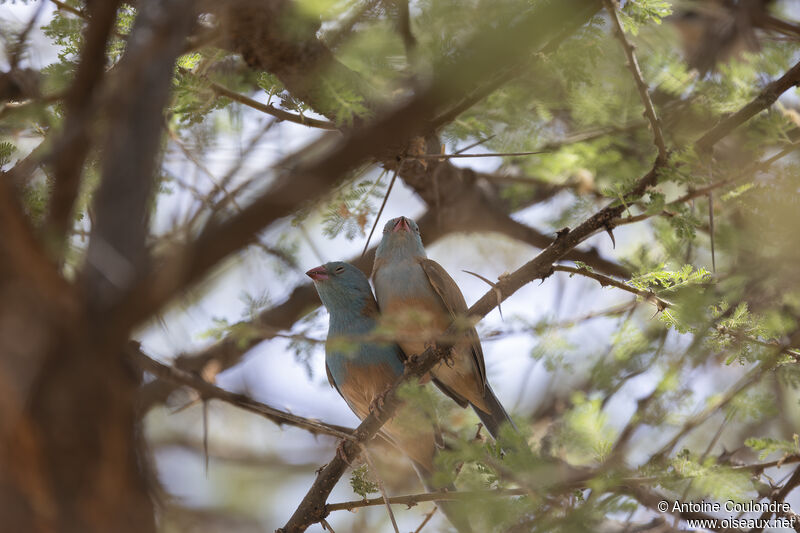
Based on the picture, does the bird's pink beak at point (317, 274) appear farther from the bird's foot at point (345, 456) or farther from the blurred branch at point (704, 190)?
the blurred branch at point (704, 190)

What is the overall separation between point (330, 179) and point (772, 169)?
362cm

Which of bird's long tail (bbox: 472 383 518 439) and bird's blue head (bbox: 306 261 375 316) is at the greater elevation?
bird's blue head (bbox: 306 261 375 316)

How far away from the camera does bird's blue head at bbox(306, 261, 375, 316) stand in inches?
192

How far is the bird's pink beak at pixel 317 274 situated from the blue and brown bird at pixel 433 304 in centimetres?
36

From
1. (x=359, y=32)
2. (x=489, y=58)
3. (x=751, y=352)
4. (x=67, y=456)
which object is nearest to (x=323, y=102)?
(x=359, y=32)

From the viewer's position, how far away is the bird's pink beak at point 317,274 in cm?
485

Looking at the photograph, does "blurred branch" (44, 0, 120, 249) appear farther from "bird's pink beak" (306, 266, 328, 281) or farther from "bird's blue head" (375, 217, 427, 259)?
"bird's blue head" (375, 217, 427, 259)

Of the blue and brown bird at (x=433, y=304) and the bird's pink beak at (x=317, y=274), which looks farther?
the bird's pink beak at (x=317, y=274)

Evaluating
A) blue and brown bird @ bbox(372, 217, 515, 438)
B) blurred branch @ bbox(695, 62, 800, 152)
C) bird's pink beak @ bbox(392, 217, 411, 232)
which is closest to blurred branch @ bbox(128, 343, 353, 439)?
blue and brown bird @ bbox(372, 217, 515, 438)

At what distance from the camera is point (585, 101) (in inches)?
214

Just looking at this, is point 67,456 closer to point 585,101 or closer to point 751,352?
point 751,352
